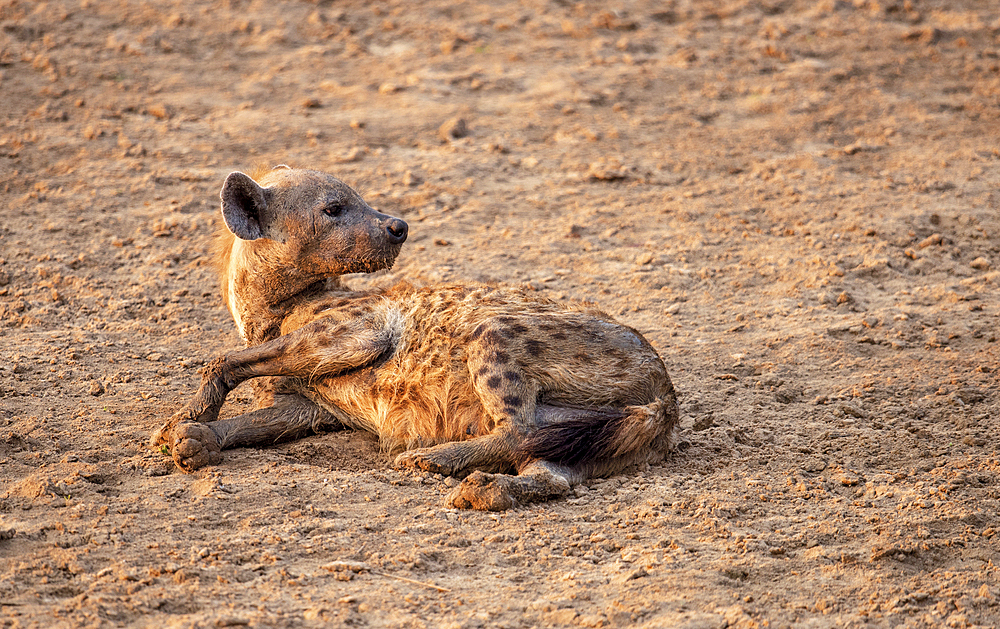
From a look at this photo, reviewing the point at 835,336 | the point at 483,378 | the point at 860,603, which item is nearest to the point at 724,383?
the point at 835,336

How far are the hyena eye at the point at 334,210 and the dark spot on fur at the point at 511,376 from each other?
1.04m

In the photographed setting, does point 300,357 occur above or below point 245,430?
above

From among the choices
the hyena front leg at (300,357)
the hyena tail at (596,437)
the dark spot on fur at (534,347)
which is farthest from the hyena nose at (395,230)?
the hyena tail at (596,437)

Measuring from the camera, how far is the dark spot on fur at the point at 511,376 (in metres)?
4.02

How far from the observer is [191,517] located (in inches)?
139

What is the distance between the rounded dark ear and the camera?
168 inches

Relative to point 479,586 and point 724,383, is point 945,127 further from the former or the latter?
point 479,586

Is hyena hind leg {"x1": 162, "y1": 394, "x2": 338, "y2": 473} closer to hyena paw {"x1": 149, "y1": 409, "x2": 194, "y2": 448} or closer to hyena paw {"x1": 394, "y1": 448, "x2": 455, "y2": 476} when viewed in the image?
hyena paw {"x1": 149, "y1": 409, "x2": 194, "y2": 448}

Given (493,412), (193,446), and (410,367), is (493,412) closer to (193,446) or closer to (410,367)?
(410,367)

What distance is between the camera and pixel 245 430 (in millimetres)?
4203

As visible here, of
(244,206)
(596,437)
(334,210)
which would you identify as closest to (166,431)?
(244,206)

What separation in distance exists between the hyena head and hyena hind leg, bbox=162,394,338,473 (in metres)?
0.59

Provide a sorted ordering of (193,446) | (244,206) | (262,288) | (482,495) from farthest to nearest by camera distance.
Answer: (262,288) → (244,206) → (193,446) → (482,495)

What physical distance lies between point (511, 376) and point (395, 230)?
0.86 meters
